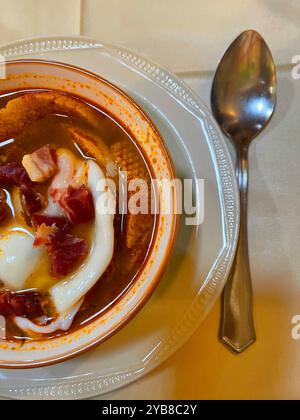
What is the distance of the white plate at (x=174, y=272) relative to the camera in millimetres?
1022

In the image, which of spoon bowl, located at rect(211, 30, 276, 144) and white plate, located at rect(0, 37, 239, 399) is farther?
spoon bowl, located at rect(211, 30, 276, 144)

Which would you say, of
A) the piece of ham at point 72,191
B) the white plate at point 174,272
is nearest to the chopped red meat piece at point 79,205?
the piece of ham at point 72,191

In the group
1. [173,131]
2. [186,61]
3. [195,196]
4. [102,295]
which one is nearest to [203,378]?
[102,295]

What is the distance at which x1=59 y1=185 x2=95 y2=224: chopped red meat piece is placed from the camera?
104cm

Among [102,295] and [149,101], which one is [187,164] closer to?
[149,101]

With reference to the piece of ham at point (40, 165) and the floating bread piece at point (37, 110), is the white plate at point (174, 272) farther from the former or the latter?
the piece of ham at point (40, 165)

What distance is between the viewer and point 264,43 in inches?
45.7

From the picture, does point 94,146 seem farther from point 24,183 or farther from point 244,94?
point 244,94

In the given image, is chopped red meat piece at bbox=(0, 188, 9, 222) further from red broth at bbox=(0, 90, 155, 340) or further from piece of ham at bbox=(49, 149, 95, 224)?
piece of ham at bbox=(49, 149, 95, 224)

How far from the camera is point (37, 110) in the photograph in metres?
1.11

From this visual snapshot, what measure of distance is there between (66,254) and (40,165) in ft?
0.71

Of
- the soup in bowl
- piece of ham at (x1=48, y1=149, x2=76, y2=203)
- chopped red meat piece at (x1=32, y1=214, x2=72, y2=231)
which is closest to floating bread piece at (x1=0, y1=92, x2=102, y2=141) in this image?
the soup in bowl

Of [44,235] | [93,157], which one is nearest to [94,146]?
[93,157]

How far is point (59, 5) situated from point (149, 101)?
418mm
